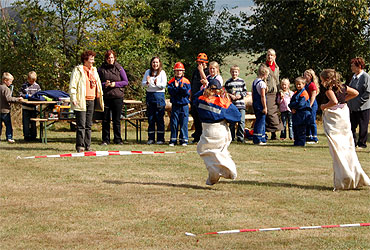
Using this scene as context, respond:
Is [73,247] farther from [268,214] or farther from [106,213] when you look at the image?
[268,214]

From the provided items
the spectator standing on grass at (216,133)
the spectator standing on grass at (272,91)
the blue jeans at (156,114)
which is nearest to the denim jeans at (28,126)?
the blue jeans at (156,114)

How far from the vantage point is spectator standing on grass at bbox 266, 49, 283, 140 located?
16.1 m

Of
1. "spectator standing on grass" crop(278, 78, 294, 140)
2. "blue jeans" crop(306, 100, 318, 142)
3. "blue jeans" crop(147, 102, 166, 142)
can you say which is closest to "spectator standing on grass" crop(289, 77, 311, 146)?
"blue jeans" crop(306, 100, 318, 142)

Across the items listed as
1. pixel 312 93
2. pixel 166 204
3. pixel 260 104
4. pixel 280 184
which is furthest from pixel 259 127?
pixel 166 204

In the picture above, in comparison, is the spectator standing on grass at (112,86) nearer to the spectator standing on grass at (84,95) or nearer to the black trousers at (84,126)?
the spectator standing on grass at (84,95)

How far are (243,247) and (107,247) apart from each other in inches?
49.3

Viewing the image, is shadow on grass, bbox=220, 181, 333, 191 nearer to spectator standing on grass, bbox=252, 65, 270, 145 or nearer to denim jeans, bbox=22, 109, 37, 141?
spectator standing on grass, bbox=252, 65, 270, 145

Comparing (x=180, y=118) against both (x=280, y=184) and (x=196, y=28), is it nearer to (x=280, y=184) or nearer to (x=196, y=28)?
(x=280, y=184)

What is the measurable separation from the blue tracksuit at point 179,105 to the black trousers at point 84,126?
2.19m

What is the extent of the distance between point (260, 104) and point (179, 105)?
206 centimetres

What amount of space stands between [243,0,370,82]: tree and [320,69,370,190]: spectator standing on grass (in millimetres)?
16540

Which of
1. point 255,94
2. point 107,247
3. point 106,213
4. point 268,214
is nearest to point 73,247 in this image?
point 107,247

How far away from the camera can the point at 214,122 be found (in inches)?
355

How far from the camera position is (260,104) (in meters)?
15.4
